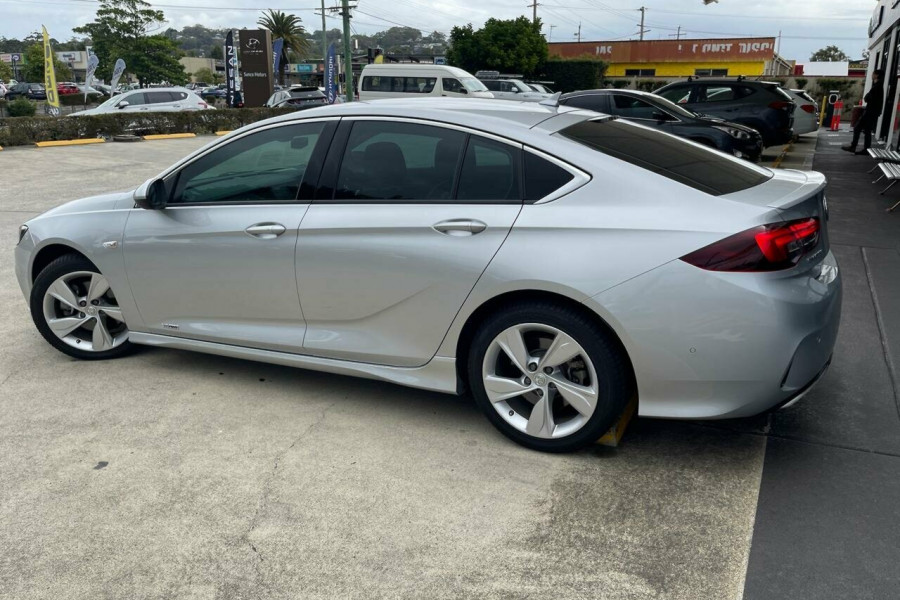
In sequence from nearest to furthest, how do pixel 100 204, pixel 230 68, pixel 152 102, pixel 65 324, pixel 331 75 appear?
pixel 100 204 → pixel 65 324 → pixel 152 102 → pixel 230 68 → pixel 331 75

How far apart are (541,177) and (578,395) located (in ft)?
3.17

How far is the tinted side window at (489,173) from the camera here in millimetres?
3355

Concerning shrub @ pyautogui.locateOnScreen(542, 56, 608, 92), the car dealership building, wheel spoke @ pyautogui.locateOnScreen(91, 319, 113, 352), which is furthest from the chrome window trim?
the car dealership building

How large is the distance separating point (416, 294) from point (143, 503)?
1457 mm

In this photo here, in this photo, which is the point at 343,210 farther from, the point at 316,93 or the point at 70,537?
the point at 316,93

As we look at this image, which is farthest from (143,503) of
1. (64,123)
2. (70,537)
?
(64,123)

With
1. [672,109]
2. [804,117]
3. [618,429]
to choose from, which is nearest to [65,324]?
[618,429]

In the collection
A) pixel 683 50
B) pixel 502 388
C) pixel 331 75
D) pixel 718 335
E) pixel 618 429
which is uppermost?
pixel 683 50

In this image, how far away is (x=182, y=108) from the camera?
24.1 metres

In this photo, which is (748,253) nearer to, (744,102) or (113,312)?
(113,312)

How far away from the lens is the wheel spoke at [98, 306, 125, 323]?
14.7ft

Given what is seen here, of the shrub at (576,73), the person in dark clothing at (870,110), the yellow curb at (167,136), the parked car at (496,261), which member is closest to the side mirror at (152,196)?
the parked car at (496,261)

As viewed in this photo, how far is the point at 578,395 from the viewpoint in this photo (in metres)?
3.22

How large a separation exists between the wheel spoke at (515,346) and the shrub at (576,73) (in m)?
43.9
